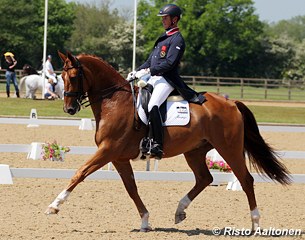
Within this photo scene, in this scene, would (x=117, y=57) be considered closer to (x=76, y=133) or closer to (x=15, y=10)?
(x=15, y=10)

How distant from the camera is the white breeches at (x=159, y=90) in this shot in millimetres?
9625

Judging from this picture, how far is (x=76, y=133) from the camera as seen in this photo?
22.4m

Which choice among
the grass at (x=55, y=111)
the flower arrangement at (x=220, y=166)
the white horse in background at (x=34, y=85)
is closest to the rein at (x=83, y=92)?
the flower arrangement at (x=220, y=166)

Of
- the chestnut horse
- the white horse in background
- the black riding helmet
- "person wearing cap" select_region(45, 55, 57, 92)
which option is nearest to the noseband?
the chestnut horse

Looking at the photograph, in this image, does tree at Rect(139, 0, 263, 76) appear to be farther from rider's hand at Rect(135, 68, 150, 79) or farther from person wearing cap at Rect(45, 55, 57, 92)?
rider's hand at Rect(135, 68, 150, 79)

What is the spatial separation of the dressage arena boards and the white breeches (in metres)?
1.56

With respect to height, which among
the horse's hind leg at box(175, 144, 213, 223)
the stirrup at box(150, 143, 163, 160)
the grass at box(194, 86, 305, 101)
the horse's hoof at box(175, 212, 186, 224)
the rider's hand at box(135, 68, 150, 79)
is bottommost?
the grass at box(194, 86, 305, 101)

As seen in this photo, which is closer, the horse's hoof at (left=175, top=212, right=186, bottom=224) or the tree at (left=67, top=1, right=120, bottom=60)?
the horse's hoof at (left=175, top=212, right=186, bottom=224)

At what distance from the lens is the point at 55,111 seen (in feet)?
98.4

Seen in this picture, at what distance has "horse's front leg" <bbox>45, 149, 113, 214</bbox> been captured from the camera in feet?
29.2

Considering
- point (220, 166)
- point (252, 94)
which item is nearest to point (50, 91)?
point (252, 94)

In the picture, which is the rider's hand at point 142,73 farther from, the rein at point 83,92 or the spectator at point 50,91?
the spectator at point 50,91

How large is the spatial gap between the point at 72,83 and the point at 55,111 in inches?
823

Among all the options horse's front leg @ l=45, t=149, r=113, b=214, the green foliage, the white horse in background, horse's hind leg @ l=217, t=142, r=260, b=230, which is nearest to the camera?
horse's front leg @ l=45, t=149, r=113, b=214
